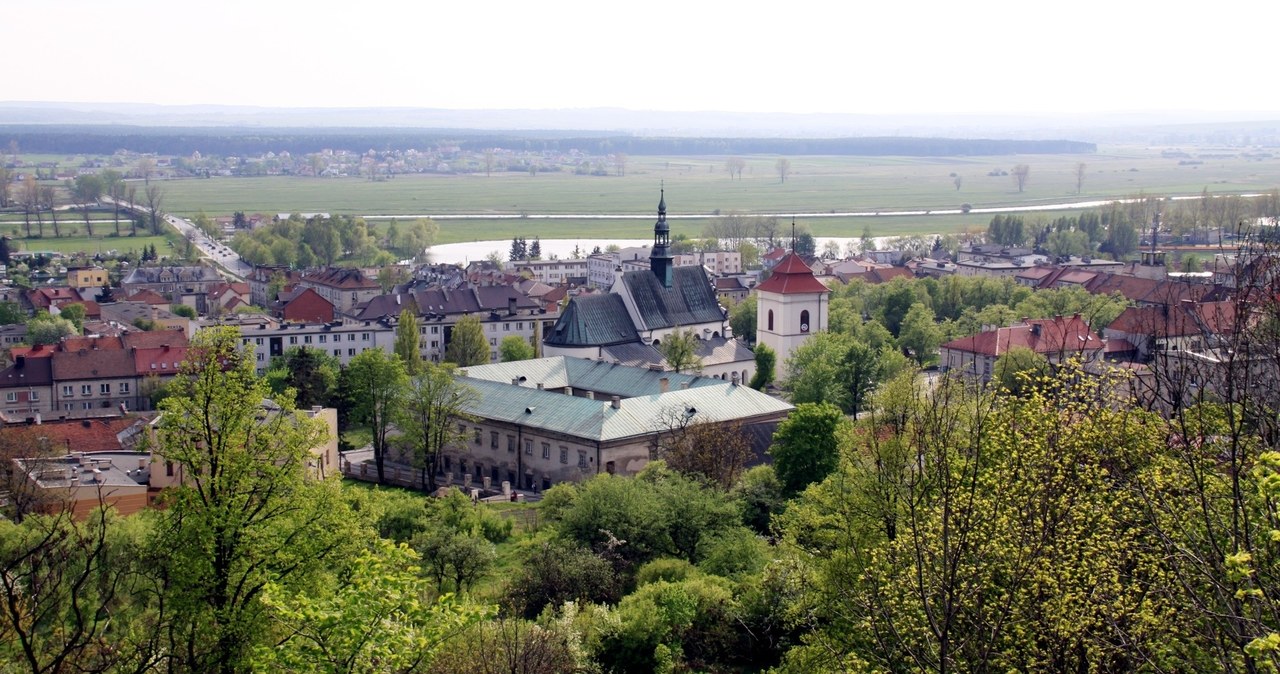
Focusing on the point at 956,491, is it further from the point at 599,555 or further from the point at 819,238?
the point at 819,238

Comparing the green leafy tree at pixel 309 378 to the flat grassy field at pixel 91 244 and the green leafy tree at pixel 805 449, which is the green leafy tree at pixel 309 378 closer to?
the green leafy tree at pixel 805 449

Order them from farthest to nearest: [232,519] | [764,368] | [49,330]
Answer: [49,330], [764,368], [232,519]

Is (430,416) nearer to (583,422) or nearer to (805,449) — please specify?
(583,422)

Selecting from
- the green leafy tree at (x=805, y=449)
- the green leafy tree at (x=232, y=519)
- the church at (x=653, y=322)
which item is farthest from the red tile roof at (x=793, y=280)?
the green leafy tree at (x=232, y=519)

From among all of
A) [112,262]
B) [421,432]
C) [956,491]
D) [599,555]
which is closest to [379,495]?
[599,555]

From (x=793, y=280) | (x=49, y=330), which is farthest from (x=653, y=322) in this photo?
(x=49, y=330)

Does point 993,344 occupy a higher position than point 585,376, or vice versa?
point 993,344
